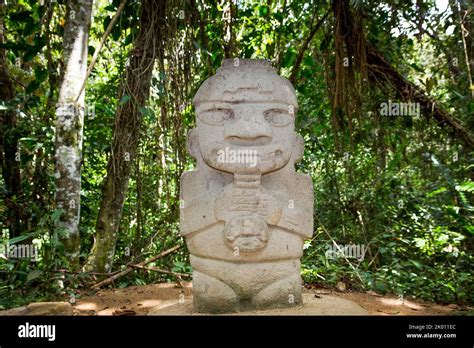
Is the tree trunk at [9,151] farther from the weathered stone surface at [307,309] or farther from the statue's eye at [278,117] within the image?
the statue's eye at [278,117]

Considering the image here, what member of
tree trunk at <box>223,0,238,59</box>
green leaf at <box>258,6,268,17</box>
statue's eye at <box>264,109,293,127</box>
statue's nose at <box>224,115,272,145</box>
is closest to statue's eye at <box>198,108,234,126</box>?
statue's nose at <box>224,115,272,145</box>

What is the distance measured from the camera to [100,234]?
5.38m

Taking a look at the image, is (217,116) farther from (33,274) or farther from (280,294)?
(33,274)

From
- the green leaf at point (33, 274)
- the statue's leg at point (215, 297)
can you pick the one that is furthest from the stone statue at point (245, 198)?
the green leaf at point (33, 274)

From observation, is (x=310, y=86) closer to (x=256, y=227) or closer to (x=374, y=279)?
(x=374, y=279)

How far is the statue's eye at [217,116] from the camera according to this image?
3.76 meters

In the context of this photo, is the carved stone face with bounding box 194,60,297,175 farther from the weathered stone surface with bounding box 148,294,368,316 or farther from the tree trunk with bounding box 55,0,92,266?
the tree trunk with bounding box 55,0,92,266

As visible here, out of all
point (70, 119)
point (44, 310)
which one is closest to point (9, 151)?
point (70, 119)

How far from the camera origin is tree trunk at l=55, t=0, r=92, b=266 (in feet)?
15.4

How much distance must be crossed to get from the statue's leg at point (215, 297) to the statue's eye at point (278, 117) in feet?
4.15

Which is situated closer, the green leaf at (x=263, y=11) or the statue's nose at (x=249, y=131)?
the statue's nose at (x=249, y=131)
